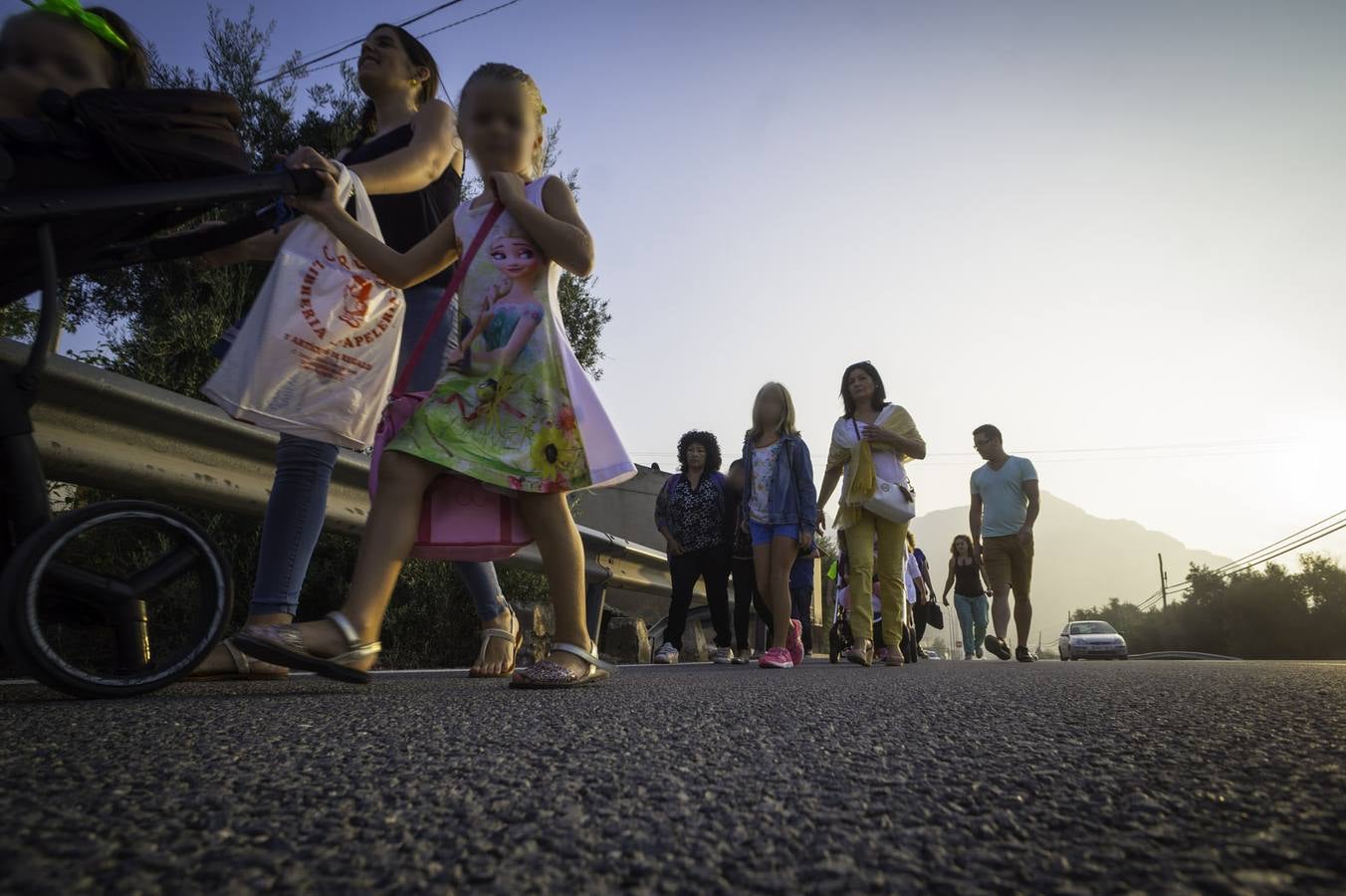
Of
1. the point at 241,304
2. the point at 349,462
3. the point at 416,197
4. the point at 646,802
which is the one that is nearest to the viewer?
the point at 646,802

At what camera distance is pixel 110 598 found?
7.06 ft

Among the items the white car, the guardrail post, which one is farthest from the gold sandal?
the white car

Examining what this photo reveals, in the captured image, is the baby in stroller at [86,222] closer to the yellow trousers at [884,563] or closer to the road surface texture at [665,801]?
the road surface texture at [665,801]

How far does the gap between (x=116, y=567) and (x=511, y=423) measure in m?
3.56

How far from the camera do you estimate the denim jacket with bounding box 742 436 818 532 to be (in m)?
6.44

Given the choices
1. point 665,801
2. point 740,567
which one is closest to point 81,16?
point 665,801

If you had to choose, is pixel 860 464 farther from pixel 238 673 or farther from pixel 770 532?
pixel 238 673

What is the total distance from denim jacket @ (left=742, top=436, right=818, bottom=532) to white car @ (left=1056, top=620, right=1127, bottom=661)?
62.6ft

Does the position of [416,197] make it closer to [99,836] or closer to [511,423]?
[511,423]

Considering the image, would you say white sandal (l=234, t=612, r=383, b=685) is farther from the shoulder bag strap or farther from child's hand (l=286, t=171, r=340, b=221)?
child's hand (l=286, t=171, r=340, b=221)

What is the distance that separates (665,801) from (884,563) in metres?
5.53

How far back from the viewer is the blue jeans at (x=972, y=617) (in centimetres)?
1384

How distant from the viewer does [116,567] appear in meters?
4.88

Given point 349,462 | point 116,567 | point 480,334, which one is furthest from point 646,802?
point 116,567
